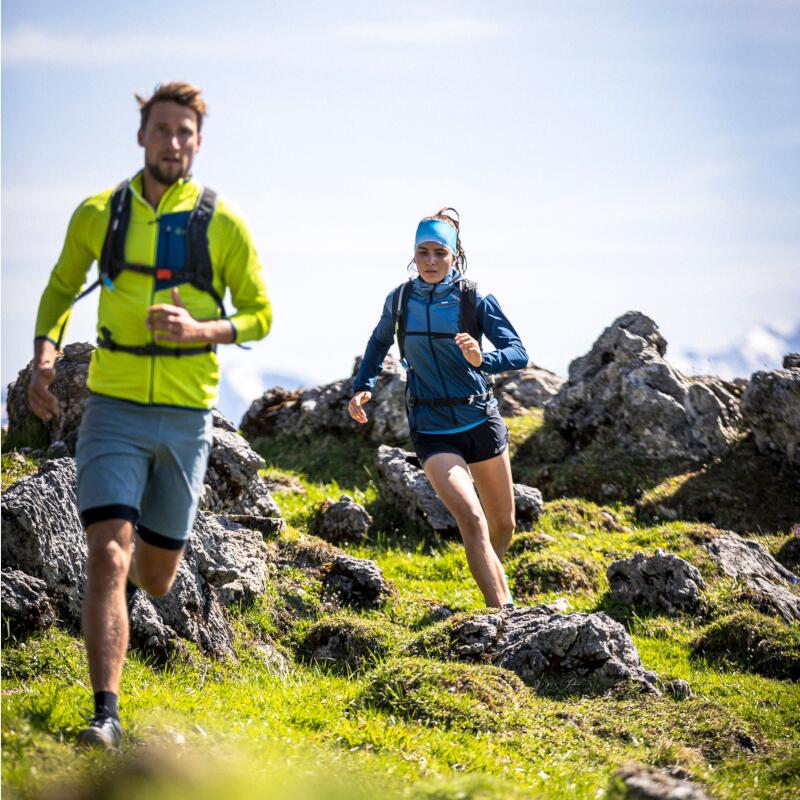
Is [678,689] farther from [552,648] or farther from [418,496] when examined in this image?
[418,496]

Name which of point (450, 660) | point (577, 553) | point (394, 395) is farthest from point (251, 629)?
point (394, 395)

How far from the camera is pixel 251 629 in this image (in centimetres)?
946

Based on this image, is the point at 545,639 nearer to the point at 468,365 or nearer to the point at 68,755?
the point at 468,365

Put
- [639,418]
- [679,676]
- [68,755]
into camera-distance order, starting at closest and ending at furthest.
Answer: [68,755], [679,676], [639,418]

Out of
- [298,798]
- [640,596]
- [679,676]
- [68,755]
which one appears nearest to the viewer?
[298,798]

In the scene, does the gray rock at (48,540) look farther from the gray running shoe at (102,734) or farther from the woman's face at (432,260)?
the woman's face at (432,260)

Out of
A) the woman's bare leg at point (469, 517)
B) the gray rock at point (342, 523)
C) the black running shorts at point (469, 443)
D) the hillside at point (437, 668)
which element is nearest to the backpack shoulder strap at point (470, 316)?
the black running shorts at point (469, 443)

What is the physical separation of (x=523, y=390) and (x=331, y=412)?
452 centimetres

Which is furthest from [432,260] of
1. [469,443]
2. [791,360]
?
[791,360]

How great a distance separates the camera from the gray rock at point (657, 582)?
35.9 ft

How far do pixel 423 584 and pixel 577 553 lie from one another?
2166 millimetres

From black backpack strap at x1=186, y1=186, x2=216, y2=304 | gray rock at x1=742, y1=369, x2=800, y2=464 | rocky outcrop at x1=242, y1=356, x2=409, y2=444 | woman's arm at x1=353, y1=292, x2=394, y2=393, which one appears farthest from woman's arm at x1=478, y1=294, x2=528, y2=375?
gray rock at x1=742, y1=369, x2=800, y2=464

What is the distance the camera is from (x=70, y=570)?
820cm

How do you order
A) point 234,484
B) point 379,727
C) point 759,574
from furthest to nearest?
point 234,484, point 759,574, point 379,727
